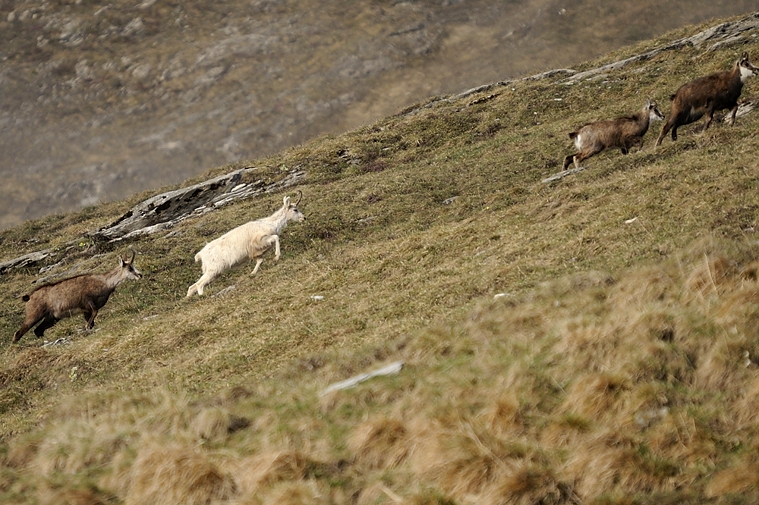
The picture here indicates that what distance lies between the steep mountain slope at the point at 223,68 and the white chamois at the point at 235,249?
4918 centimetres

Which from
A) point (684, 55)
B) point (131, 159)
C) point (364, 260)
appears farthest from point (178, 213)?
point (131, 159)

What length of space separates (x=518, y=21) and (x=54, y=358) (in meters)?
78.8

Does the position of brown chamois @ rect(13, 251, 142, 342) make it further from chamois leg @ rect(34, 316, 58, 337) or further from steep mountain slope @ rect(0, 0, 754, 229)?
steep mountain slope @ rect(0, 0, 754, 229)

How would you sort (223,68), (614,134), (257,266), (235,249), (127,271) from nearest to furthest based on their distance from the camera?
(235,249)
(257,266)
(127,271)
(614,134)
(223,68)

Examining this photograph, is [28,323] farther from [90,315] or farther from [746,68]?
[746,68]

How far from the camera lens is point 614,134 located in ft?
88.1

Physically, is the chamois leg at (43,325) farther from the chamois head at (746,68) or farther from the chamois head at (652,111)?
the chamois head at (746,68)

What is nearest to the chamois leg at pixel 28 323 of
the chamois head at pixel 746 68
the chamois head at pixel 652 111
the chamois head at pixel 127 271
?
the chamois head at pixel 127 271

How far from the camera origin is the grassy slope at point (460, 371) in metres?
7.56

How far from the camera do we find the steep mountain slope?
252ft

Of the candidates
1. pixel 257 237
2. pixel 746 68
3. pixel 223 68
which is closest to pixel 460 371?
pixel 257 237

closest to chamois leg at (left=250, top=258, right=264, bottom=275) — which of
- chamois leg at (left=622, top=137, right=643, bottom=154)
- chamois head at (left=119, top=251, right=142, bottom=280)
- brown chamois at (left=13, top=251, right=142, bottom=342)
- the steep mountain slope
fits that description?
chamois head at (left=119, top=251, right=142, bottom=280)

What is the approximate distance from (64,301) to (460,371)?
54.8 ft

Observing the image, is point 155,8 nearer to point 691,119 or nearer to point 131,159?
point 131,159
